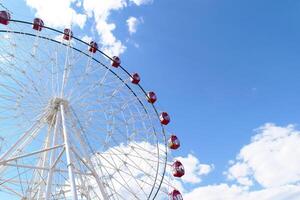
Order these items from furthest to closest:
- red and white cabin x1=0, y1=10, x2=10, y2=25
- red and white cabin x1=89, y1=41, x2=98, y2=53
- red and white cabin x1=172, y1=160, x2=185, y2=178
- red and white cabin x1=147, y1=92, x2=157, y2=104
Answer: red and white cabin x1=147, y1=92, x2=157, y2=104, red and white cabin x1=89, y1=41, x2=98, y2=53, red and white cabin x1=172, y1=160, x2=185, y2=178, red and white cabin x1=0, y1=10, x2=10, y2=25

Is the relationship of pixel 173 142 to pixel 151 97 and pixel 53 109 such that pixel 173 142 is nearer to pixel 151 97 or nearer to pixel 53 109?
pixel 151 97

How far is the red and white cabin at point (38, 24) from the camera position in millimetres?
23234

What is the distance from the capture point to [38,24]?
23406 millimetres

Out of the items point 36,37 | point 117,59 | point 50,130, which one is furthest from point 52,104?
point 117,59

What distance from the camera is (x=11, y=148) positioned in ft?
58.0

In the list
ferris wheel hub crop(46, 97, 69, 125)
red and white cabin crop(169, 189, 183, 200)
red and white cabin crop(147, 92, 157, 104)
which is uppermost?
red and white cabin crop(147, 92, 157, 104)

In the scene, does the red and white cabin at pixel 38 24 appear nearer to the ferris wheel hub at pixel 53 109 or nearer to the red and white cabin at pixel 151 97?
the ferris wheel hub at pixel 53 109

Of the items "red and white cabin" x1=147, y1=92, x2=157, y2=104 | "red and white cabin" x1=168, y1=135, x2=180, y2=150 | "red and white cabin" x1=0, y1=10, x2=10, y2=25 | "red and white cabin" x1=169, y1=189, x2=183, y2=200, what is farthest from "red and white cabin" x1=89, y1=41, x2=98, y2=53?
"red and white cabin" x1=169, y1=189, x2=183, y2=200

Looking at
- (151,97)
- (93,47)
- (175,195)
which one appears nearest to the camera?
(175,195)

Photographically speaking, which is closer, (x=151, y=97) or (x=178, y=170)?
(x=178, y=170)

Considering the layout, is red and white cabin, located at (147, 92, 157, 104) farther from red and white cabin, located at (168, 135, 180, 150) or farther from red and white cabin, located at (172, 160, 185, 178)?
red and white cabin, located at (172, 160, 185, 178)

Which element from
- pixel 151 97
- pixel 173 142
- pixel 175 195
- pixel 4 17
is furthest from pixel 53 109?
pixel 175 195

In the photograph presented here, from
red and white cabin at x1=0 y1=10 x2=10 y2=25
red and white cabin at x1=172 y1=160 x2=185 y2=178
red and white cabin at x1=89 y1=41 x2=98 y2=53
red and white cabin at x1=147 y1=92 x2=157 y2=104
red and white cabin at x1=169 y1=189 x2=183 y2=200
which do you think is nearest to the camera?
red and white cabin at x1=0 y1=10 x2=10 y2=25

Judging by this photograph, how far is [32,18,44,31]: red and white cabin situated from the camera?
23234 millimetres
